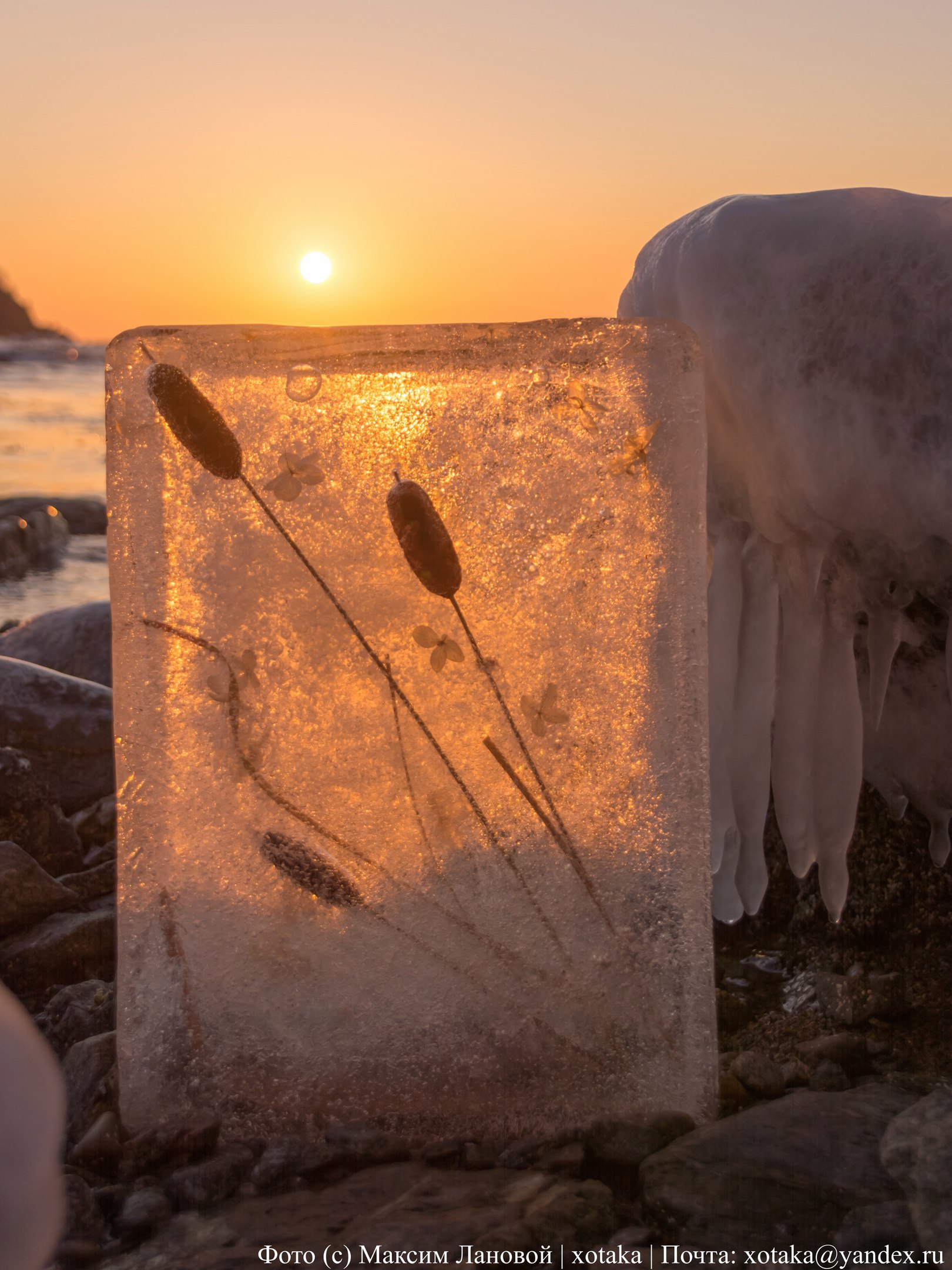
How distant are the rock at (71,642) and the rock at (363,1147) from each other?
1817 mm

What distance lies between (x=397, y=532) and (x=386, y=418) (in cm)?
11

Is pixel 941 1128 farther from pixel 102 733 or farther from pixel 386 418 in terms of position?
Answer: pixel 102 733

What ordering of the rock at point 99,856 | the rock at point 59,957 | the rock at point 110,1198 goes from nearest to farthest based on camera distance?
the rock at point 110,1198 → the rock at point 59,957 → the rock at point 99,856

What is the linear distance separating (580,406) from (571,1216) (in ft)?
2.39

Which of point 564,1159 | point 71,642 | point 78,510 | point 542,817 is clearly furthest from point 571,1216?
point 78,510

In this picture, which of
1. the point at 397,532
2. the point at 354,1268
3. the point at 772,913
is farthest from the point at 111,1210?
the point at 772,913

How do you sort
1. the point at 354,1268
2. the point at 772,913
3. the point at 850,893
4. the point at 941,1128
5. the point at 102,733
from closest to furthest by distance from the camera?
1. the point at 354,1268
2. the point at 941,1128
3. the point at 850,893
4. the point at 772,913
5. the point at 102,733

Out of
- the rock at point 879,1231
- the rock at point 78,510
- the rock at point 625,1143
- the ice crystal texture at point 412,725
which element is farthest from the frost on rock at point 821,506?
the rock at point 78,510

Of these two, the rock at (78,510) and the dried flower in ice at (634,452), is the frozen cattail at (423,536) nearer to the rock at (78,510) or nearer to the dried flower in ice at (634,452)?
the dried flower in ice at (634,452)

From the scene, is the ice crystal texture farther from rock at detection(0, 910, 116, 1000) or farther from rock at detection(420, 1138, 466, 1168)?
rock at detection(0, 910, 116, 1000)

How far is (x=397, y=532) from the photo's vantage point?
1.15 m

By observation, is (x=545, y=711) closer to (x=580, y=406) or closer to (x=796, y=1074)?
(x=580, y=406)

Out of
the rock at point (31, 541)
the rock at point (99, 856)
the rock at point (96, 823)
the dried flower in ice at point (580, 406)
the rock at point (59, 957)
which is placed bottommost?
the rock at point (59, 957)

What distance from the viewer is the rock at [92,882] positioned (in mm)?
1776
